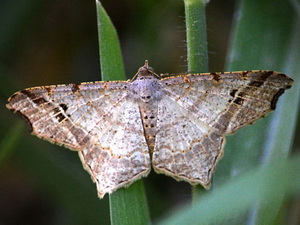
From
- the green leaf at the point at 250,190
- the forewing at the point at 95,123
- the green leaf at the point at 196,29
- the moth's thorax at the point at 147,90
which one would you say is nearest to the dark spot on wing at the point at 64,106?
the forewing at the point at 95,123

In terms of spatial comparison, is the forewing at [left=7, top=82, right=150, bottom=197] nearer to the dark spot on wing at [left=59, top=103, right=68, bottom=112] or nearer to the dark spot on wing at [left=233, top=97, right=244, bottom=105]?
the dark spot on wing at [left=59, top=103, right=68, bottom=112]

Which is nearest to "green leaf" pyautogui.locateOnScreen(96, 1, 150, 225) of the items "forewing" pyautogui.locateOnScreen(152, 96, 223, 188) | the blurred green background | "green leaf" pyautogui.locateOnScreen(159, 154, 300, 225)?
"forewing" pyautogui.locateOnScreen(152, 96, 223, 188)

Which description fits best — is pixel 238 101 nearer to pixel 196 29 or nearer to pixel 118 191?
pixel 196 29

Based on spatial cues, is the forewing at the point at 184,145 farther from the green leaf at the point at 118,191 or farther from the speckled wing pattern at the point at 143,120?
the green leaf at the point at 118,191

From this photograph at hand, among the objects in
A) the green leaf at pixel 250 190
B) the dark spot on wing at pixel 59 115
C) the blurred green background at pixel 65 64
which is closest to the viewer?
the green leaf at pixel 250 190

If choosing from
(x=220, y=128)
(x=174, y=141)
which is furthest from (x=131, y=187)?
(x=220, y=128)
